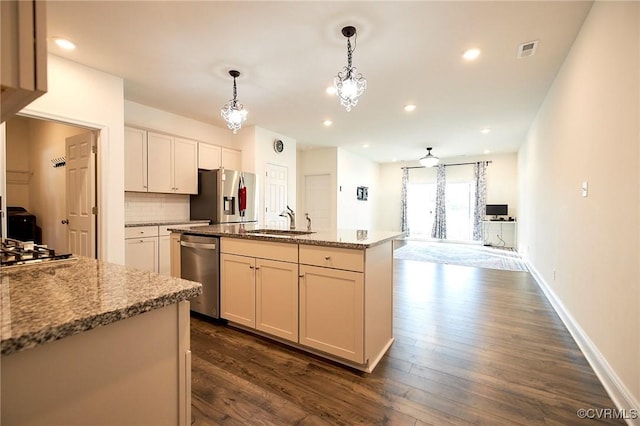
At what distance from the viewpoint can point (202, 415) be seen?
5.14 feet

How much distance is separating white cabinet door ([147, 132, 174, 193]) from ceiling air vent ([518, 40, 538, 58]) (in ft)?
14.9

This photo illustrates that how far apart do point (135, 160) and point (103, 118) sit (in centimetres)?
83

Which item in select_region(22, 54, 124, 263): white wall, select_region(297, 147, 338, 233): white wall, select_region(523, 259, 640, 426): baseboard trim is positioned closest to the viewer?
select_region(523, 259, 640, 426): baseboard trim

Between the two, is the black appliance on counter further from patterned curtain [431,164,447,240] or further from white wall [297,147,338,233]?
patterned curtain [431,164,447,240]

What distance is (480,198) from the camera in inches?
324

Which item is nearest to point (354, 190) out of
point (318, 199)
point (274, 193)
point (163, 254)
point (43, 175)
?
point (318, 199)

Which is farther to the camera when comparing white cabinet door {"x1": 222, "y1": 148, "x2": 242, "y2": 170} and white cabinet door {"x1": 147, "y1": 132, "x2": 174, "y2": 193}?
white cabinet door {"x1": 222, "y1": 148, "x2": 242, "y2": 170}

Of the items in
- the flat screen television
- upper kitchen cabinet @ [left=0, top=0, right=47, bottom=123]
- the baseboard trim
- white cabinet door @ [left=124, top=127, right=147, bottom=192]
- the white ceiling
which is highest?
the white ceiling

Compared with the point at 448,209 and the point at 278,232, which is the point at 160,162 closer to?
the point at 278,232

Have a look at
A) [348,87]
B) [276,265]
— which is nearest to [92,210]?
[276,265]

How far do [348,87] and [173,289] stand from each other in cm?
204

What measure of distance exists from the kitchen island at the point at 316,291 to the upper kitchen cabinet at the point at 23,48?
159cm

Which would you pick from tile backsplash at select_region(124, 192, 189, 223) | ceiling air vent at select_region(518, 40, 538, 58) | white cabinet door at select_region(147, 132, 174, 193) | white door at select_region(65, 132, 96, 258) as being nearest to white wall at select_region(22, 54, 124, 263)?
white door at select_region(65, 132, 96, 258)

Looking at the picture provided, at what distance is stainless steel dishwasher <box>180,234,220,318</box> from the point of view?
8.78ft
